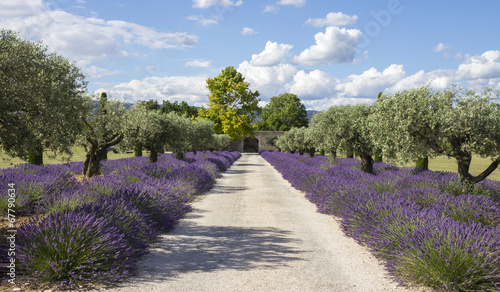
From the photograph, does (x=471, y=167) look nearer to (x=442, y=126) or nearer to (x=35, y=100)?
(x=442, y=126)

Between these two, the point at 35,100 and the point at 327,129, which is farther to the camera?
the point at 327,129

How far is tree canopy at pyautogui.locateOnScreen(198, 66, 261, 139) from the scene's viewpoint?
44.3 m

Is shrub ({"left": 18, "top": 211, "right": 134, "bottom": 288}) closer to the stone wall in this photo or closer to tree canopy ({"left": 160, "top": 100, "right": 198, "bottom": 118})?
the stone wall

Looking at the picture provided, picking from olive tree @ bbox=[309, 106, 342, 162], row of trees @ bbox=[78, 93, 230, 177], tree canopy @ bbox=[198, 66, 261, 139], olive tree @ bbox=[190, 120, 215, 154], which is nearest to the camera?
row of trees @ bbox=[78, 93, 230, 177]

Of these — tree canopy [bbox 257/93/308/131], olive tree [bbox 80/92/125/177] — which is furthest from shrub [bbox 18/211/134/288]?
tree canopy [bbox 257/93/308/131]

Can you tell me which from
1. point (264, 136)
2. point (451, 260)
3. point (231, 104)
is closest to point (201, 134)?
point (231, 104)

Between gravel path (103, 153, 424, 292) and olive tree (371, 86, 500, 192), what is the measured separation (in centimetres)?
316

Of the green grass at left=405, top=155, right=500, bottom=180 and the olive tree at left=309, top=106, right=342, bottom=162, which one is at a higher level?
the olive tree at left=309, top=106, right=342, bottom=162

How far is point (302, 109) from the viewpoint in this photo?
8612 cm

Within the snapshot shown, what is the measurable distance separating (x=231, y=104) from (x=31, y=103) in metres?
40.5

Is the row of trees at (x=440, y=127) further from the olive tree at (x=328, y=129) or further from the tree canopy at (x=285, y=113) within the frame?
the tree canopy at (x=285, y=113)

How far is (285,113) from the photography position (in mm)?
84438

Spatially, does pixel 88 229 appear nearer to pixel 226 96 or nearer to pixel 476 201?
pixel 476 201

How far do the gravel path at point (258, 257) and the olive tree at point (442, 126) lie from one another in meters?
3.16
